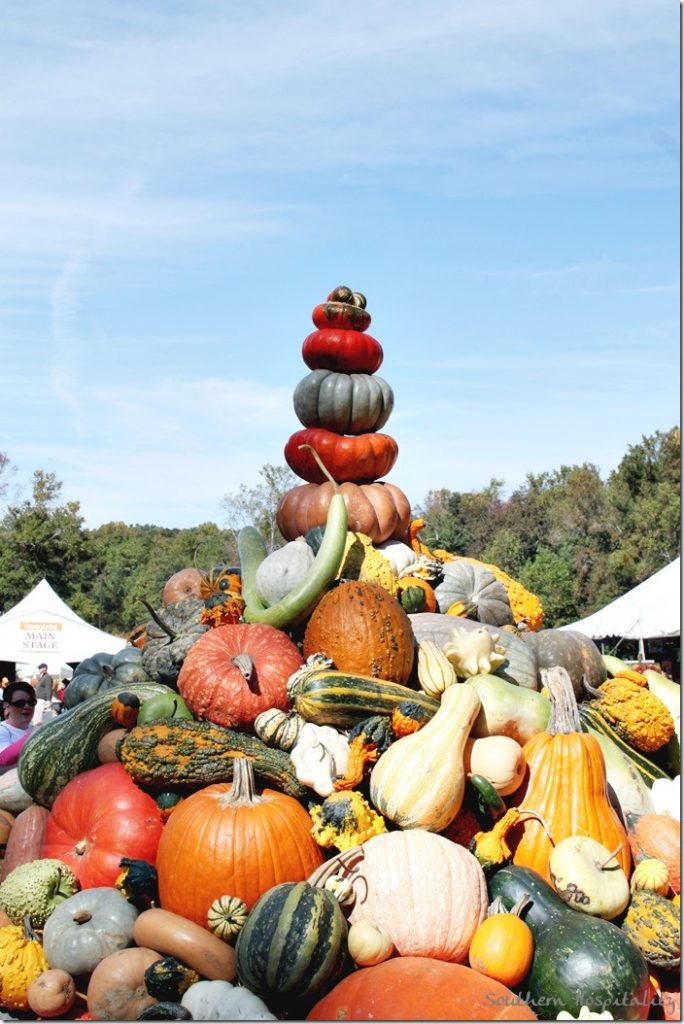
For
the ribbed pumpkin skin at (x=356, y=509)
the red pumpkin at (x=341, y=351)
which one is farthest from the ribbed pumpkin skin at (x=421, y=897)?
the red pumpkin at (x=341, y=351)

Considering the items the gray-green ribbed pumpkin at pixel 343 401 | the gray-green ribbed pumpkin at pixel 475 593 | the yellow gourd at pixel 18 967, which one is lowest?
the yellow gourd at pixel 18 967

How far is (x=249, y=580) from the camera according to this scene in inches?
288

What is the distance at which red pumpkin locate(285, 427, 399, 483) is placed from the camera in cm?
824

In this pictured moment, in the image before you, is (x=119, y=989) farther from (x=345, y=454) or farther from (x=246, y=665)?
(x=345, y=454)

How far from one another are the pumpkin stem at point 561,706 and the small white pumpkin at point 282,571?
6.64 feet

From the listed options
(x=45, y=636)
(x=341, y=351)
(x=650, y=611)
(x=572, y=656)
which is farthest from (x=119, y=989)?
(x=45, y=636)

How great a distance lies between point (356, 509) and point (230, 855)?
3509 millimetres

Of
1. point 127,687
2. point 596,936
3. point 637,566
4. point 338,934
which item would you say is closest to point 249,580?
point 127,687

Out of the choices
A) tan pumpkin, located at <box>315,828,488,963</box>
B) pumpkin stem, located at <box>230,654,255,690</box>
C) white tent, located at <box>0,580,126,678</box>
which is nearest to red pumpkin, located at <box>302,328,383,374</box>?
pumpkin stem, located at <box>230,654,255,690</box>

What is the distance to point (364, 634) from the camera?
19.5 feet

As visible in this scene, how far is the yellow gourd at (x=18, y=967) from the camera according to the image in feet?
16.3

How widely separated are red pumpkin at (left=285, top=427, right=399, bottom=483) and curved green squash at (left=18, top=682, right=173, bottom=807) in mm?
2752

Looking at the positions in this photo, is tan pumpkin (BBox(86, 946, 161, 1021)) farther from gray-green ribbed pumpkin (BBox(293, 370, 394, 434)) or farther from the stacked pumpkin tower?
gray-green ribbed pumpkin (BBox(293, 370, 394, 434))

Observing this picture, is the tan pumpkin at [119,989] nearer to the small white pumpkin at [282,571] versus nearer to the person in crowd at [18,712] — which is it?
the small white pumpkin at [282,571]
